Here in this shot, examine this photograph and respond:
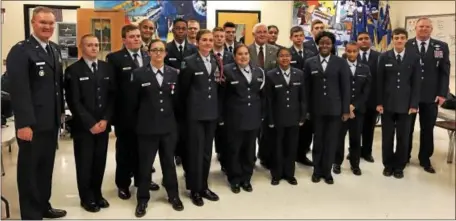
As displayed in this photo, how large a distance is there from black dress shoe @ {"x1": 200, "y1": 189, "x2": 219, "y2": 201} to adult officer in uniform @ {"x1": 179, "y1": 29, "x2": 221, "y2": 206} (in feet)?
0.28

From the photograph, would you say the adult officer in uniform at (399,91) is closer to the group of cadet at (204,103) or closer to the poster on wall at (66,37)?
the group of cadet at (204,103)

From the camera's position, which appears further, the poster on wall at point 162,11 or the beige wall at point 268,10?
the beige wall at point 268,10

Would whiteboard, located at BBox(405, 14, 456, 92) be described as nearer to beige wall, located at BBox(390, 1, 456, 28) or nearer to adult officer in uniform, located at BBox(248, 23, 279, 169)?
beige wall, located at BBox(390, 1, 456, 28)

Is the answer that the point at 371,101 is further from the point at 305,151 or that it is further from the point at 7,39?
the point at 7,39

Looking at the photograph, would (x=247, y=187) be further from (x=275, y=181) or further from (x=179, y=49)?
(x=179, y=49)

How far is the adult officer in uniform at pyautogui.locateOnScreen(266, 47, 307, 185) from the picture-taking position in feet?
12.7

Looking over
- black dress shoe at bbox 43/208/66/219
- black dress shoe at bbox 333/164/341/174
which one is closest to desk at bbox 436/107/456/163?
black dress shoe at bbox 333/164/341/174

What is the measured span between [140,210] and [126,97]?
92 cm

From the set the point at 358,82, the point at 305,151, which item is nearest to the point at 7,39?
the point at 305,151

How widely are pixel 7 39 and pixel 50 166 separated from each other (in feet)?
16.6

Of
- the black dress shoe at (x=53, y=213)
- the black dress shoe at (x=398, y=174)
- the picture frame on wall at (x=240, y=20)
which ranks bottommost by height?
the black dress shoe at (x=53, y=213)

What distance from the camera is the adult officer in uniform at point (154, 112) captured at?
318 cm

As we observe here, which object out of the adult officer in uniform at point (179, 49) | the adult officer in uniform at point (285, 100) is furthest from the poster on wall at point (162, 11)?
the adult officer in uniform at point (285, 100)

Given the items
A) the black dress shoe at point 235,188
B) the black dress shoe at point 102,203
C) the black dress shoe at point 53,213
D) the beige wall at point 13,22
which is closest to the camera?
the black dress shoe at point 53,213
